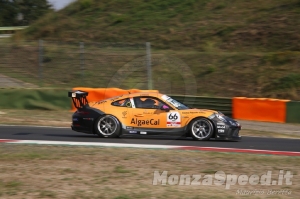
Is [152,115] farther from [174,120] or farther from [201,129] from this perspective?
[201,129]

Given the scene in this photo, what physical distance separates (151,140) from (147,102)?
38.1 inches

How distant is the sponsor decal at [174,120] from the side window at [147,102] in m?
0.39

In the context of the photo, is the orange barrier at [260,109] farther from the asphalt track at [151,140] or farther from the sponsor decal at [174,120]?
the sponsor decal at [174,120]

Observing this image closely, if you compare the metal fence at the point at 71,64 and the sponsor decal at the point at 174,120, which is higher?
the metal fence at the point at 71,64

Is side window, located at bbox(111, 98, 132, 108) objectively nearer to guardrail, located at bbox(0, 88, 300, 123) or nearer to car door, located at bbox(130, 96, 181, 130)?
car door, located at bbox(130, 96, 181, 130)

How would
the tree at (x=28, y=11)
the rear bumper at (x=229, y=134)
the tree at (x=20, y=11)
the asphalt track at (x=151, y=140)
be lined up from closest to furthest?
the asphalt track at (x=151, y=140) → the rear bumper at (x=229, y=134) → the tree at (x=20, y=11) → the tree at (x=28, y=11)

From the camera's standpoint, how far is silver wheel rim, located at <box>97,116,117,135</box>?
13.6 metres

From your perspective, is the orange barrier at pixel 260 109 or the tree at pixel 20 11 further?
the tree at pixel 20 11

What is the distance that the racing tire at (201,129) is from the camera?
13227 mm

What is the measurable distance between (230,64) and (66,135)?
12.3 metres

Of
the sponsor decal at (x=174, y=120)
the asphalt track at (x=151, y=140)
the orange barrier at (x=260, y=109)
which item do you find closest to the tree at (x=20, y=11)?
the orange barrier at (x=260, y=109)

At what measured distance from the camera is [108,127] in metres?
13.6

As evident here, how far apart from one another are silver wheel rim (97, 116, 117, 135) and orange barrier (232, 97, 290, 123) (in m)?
7.46

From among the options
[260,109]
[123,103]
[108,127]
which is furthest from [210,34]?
[108,127]
